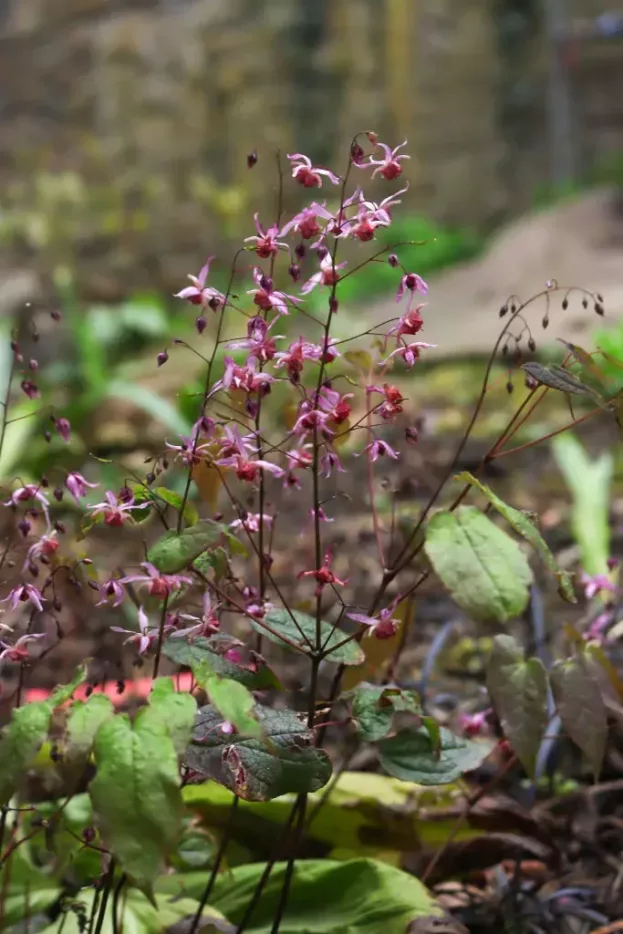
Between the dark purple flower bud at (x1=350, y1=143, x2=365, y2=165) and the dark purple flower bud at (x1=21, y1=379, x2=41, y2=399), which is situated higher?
the dark purple flower bud at (x1=350, y1=143, x2=365, y2=165)

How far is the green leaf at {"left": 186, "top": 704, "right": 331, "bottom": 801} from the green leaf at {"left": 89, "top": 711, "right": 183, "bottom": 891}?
0.12 meters

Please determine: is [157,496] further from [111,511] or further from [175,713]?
[175,713]

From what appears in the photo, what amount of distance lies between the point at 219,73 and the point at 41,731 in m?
5.80

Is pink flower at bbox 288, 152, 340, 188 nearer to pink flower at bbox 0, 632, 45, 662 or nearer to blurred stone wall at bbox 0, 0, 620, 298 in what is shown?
pink flower at bbox 0, 632, 45, 662

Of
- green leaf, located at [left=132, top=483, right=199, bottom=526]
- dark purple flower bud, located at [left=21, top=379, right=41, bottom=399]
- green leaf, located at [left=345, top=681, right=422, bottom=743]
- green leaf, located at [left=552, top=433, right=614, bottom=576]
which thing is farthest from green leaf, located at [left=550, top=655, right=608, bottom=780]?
green leaf, located at [left=552, top=433, right=614, bottom=576]

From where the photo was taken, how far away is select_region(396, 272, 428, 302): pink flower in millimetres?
664

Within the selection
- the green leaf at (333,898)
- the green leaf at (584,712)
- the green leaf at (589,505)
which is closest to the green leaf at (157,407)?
the green leaf at (589,505)

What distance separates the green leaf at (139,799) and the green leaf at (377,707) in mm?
215

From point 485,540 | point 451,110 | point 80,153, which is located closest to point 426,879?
point 485,540

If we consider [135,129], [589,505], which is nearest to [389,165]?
[589,505]

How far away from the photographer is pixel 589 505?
6.72ft

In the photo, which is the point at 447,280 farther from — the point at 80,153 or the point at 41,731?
the point at 41,731

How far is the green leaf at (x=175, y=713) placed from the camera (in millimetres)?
535

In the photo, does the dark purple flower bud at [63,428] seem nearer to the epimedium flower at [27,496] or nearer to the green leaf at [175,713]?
the epimedium flower at [27,496]
